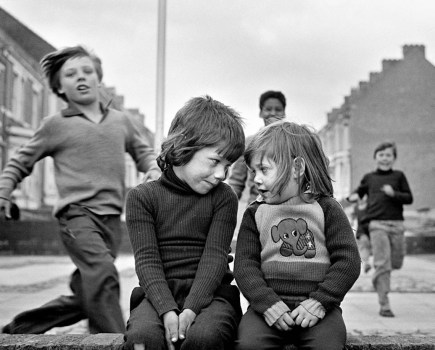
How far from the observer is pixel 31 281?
8.82 m

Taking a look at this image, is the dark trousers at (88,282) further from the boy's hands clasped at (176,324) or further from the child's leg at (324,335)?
the child's leg at (324,335)

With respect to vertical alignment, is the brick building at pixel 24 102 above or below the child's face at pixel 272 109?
above

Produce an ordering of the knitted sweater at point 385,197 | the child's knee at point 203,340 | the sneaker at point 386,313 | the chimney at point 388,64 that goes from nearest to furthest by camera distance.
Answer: the child's knee at point 203,340 → the sneaker at point 386,313 → the knitted sweater at point 385,197 → the chimney at point 388,64

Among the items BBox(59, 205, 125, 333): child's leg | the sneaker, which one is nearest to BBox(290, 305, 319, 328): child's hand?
BBox(59, 205, 125, 333): child's leg

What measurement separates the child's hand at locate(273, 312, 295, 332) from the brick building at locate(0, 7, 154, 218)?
1369 centimetres

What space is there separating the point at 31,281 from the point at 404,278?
503 centimetres

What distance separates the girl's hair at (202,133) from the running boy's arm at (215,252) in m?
0.14

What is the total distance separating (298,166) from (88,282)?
133 cm

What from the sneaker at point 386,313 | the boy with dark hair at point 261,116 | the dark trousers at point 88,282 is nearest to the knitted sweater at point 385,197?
the sneaker at point 386,313

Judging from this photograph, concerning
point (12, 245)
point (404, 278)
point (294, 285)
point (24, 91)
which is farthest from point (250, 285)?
point (24, 91)

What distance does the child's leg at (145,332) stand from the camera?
2.03 metres

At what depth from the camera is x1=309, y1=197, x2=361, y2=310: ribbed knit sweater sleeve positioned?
7.09 ft

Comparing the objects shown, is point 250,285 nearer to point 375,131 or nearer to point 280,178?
point 280,178

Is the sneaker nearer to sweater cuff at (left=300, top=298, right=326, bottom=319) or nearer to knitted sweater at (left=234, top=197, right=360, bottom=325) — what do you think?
knitted sweater at (left=234, top=197, right=360, bottom=325)
